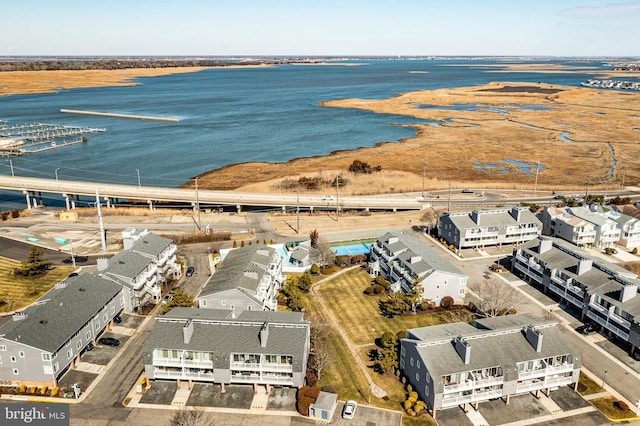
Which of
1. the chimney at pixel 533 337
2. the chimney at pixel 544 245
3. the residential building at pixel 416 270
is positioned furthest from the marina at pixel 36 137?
the chimney at pixel 533 337

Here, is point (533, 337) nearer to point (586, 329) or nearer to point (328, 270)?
Result: point (586, 329)

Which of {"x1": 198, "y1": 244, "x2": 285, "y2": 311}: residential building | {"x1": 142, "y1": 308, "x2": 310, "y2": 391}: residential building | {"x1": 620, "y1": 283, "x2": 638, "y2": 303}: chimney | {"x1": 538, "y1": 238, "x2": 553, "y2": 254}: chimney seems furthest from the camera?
{"x1": 538, "y1": 238, "x2": 553, "y2": 254}: chimney

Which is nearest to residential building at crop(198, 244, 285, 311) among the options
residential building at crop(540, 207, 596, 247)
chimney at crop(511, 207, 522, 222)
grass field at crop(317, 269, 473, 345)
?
grass field at crop(317, 269, 473, 345)

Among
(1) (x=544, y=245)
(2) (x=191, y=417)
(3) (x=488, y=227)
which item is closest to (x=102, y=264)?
(2) (x=191, y=417)

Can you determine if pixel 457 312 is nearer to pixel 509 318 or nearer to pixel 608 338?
pixel 509 318

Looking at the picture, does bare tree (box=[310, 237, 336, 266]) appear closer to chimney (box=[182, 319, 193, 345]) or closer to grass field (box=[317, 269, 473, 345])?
grass field (box=[317, 269, 473, 345])

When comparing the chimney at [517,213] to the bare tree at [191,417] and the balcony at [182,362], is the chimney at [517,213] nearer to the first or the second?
the balcony at [182,362]
